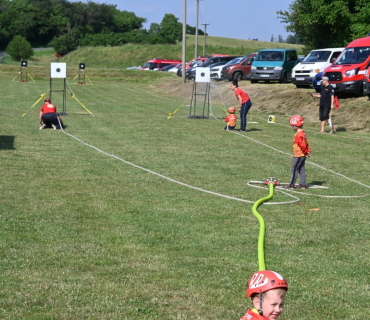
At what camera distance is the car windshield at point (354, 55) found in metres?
28.5

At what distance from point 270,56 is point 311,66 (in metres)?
6.27

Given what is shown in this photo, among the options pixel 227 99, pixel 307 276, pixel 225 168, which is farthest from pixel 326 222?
pixel 227 99

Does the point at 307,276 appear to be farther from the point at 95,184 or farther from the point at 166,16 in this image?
the point at 166,16

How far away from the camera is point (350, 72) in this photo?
2784cm

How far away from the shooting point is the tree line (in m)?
115

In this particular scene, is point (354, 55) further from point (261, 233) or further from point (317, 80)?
point (261, 233)

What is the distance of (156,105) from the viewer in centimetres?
3494

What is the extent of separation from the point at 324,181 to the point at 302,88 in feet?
72.8

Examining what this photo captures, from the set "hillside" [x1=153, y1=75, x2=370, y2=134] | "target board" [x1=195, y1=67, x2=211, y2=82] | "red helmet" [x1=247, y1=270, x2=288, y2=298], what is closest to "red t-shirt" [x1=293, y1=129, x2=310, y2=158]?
"red helmet" [x1=247, y1=270, x2=288, y2=298]

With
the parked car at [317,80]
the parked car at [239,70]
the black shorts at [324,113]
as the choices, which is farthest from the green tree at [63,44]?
the black shorts at [324,113]

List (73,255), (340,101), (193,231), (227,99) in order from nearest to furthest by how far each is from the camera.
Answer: (73,255), (193,231), (340,101), (227,99)

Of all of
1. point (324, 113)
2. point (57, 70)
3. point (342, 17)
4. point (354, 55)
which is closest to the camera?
point (324, 113)

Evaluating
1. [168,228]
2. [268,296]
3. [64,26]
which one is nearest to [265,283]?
[268,296]

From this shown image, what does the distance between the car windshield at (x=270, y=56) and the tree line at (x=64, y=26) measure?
7432cm
